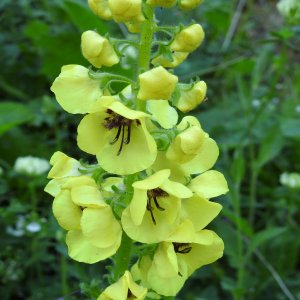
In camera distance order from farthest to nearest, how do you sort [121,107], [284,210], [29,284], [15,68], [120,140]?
1. [15,68]
2. [284,210]
3. [29,284]
4. [120,140]
5. [121,107]

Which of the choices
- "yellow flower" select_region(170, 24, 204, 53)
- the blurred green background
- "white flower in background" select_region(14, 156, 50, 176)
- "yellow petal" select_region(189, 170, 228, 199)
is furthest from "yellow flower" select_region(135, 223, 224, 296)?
"white flower in background" select_region(14, 156, 50, 176)

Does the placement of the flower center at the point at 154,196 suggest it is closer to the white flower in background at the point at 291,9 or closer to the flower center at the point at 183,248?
the flower center at the point at 183,248

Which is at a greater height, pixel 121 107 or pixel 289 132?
pixel 121 107

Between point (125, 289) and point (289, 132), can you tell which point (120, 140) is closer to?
point (125, 289)

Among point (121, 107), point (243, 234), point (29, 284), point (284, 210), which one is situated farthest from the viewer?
point (284, 210)

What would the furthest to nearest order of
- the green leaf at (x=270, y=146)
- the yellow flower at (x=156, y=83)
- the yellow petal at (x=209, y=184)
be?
the green leaf at (x=270, y=146), the yellow petal at (x=209, y=184), the yellow flower at (x=156, y=83)

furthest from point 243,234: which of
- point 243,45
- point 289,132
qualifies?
point 243,45

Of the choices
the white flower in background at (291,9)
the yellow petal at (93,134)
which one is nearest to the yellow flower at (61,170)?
the yellow petal at (93,134)
